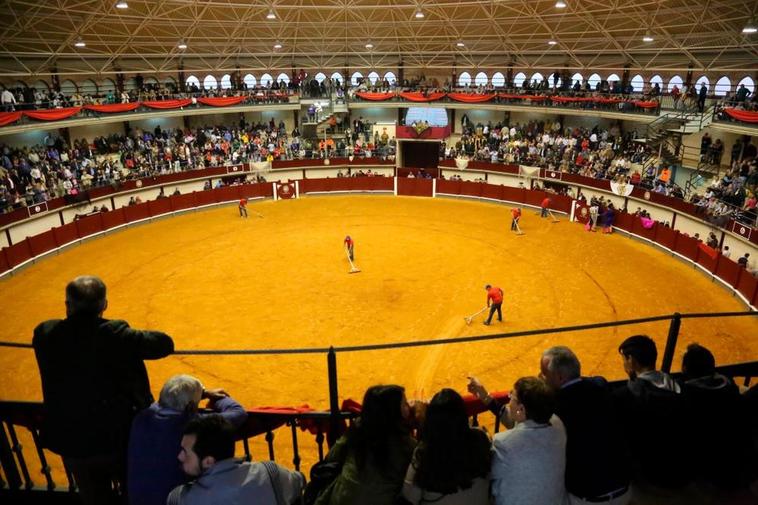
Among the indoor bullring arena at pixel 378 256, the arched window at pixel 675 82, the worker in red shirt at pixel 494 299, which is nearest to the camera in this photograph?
the indoor bullring arena at pixel 378 256

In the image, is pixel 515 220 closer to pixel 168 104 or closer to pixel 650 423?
pixel 650 423

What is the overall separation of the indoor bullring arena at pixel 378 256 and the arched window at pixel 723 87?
0.93 feet

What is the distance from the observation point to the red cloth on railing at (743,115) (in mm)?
22000

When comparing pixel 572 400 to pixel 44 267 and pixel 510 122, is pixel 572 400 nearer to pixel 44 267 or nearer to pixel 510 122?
pixel 44 267

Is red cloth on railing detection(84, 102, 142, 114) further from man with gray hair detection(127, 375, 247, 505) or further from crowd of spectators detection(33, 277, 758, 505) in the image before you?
man with gray hair detection(127, 375, 247, 505)

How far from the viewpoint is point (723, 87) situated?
29203 millimetres

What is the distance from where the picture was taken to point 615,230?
81.8ft

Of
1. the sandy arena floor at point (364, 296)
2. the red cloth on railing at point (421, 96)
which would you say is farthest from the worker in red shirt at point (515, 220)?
the red cloth on railing at point (421, 96)

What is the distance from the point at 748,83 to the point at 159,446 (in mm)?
34217

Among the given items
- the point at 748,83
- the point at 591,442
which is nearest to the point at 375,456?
the point at 591,442

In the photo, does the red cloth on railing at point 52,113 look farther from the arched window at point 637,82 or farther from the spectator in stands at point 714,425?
the arched window at point 637,82

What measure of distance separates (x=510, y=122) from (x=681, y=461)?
3853 centimetres

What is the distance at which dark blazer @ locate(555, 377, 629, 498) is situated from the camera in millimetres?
3373

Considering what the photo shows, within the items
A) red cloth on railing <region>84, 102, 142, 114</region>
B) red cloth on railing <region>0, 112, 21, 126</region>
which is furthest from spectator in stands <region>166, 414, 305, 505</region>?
red cloth on railing <region>84, 102, 142, 114</region>
